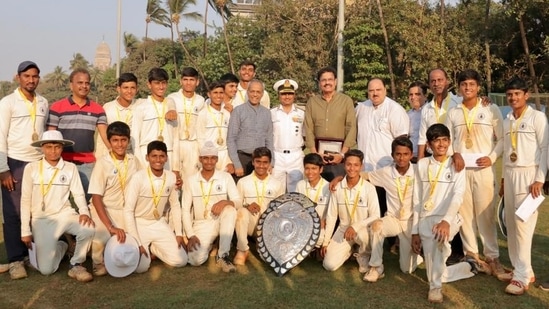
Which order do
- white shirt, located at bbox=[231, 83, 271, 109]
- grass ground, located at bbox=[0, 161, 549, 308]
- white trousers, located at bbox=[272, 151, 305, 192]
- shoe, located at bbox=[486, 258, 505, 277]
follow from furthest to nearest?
white shirt, located at bbox=[231, 83, 271, 109], white trousers, located at bbox=[272, 151, 305, 192], shoe, located at bbox=[486, 258, 505, 277], grass ground, located at bbox=[0, 161, 549, 308]

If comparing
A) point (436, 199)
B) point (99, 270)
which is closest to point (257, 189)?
point (99, 270)

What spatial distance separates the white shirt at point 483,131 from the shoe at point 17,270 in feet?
17.1

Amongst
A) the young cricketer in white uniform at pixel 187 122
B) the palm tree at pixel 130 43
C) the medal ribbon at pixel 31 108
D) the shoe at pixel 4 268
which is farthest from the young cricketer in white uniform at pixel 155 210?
the palm tree at pixel 130 43

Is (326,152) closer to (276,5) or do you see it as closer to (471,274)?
(471,274)

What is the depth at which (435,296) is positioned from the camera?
4.79 meters

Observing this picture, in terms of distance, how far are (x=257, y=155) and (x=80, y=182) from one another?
2174 mm

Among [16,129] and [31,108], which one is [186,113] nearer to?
[31,108]

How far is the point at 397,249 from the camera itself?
6609mm

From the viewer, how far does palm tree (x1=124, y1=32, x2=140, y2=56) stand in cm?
6078

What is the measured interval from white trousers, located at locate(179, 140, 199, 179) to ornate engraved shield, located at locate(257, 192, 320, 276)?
1.55 metres

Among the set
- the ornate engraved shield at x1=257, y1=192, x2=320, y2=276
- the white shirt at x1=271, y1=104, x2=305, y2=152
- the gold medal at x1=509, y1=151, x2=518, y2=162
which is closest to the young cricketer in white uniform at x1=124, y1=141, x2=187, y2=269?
the ornate engraved shield at x1=257, y1=192, x2=320, y2=276

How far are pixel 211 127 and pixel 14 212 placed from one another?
2.74 m

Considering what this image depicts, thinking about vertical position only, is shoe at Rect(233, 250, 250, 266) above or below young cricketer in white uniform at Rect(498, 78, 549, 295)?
below

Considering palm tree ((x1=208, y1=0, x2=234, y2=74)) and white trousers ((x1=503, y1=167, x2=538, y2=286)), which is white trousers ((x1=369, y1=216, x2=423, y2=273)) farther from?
palm tree ((x1=208, y1=0, x2=234, y2=74))
